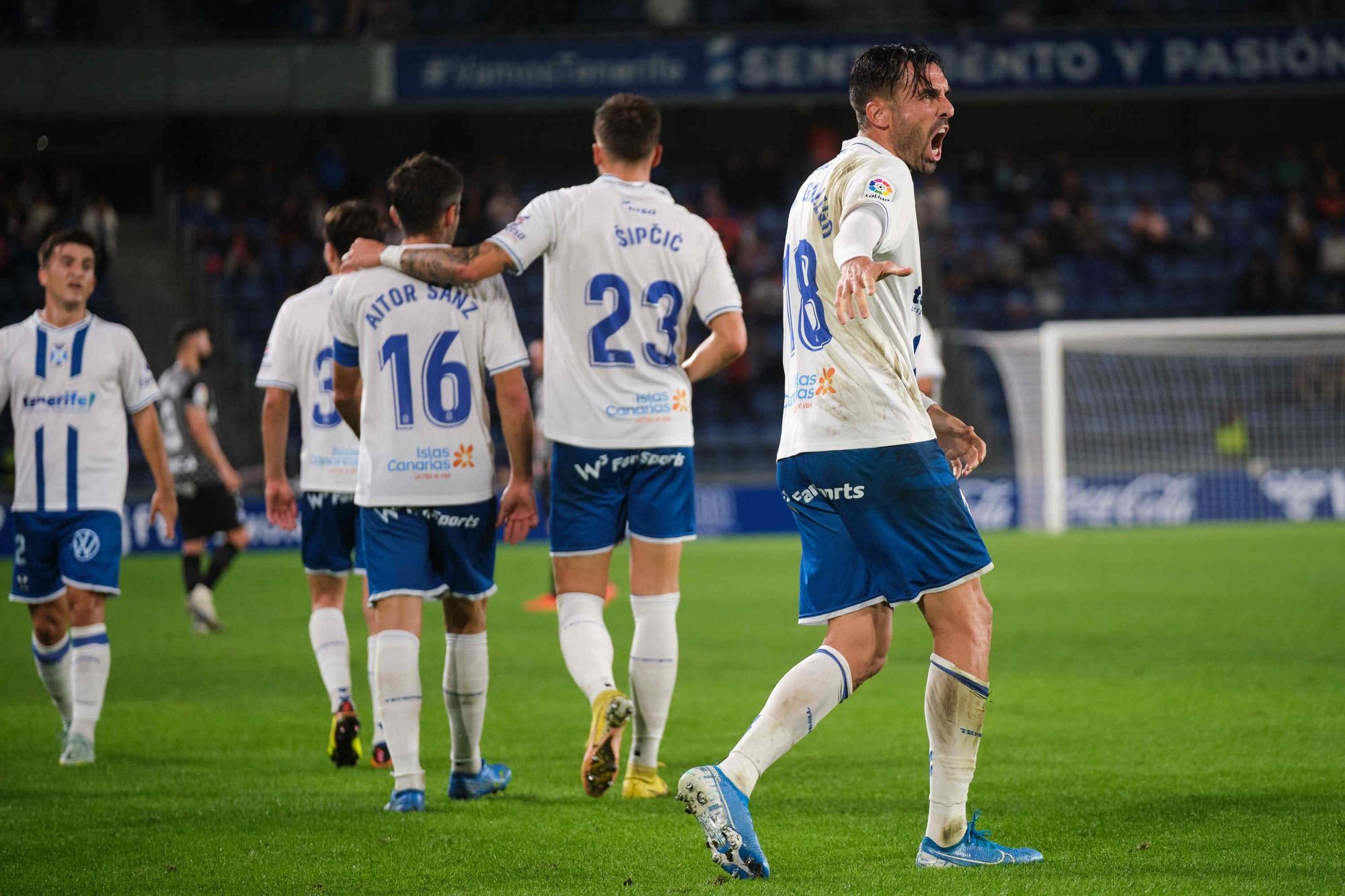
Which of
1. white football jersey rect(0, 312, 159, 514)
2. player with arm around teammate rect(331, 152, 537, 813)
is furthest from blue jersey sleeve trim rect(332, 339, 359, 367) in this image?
white football jersey rect(0, 312, 159, 514)

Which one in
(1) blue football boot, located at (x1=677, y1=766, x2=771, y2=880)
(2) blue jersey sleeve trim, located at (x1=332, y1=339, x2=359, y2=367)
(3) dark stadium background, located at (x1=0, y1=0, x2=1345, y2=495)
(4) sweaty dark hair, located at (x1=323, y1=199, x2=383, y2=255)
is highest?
(3) dark stadium background, located at (x1=0, y1=0, x2=1345, y2=495)

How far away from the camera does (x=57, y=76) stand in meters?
24.6

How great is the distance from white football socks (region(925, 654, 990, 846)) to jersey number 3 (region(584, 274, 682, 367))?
1831mm

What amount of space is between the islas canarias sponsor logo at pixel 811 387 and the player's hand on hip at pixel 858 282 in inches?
14.7

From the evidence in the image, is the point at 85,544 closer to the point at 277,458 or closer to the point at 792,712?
the point at 277,458

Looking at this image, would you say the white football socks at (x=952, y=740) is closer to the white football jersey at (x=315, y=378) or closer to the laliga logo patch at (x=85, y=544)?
the white football jersey at (x=315, y=378)

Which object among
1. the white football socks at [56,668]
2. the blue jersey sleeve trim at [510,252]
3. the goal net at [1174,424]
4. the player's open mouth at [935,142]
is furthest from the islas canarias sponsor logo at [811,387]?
the goal net at [1174,424]

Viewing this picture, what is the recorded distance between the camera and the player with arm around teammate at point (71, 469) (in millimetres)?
6934

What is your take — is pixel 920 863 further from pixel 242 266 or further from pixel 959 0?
pixel 959 0

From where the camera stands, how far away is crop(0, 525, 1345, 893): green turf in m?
4.60

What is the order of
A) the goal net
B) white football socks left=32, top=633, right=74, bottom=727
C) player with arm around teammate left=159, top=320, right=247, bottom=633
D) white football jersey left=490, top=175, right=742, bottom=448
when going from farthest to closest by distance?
the goal net, player with arm around teammate left=159, top=320, right=247, bottom=633, white football socks left=32, top=633, right=74, bottom=727, white football jersey left=490, top=175, right=742, bottom=448

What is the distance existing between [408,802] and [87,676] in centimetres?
215

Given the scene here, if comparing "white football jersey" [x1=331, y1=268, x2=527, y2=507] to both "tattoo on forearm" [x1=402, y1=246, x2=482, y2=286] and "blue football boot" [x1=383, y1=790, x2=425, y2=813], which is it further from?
"blue football boot" [x1=383, y1=790, x2=425, y2=813]

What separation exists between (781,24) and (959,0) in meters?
3.81
